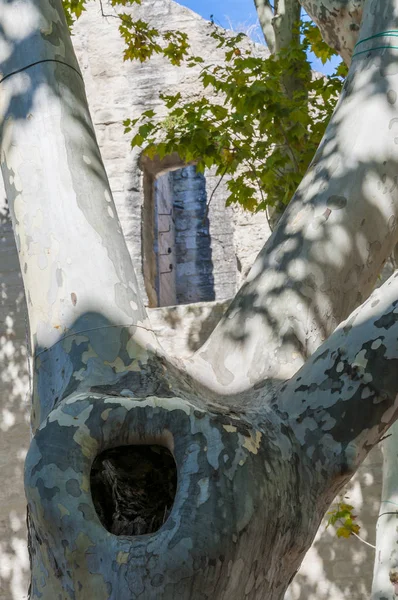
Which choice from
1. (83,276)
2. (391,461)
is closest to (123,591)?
(83,276)

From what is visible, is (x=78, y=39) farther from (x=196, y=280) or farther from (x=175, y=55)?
(x=196, y=280)

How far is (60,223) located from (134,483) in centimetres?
64

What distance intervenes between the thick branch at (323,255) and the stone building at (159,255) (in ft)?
11.7

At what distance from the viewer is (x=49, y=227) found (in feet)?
6.24

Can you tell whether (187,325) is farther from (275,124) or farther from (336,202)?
(336,202)

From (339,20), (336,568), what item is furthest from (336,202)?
(336,568)

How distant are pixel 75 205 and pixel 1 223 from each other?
5389 mm

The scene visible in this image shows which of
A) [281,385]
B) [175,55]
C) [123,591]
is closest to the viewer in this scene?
[123,591]

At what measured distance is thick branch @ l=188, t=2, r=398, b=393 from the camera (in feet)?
Answer: 6.41

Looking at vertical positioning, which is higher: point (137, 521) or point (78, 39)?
point (78, 39)

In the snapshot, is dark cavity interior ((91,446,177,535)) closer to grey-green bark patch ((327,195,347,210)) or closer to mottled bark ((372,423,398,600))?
grey-green bark patch ((327,195,347,210))

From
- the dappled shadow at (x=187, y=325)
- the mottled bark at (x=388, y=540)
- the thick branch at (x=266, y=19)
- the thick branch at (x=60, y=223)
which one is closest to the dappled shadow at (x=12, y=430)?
the dappled shadow at (x=187, y=325)

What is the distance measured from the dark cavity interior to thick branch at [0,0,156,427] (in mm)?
175

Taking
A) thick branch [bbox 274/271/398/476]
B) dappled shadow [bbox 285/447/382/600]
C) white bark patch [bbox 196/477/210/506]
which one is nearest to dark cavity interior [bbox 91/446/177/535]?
white bark patch [bbox 196/477/210/506]
